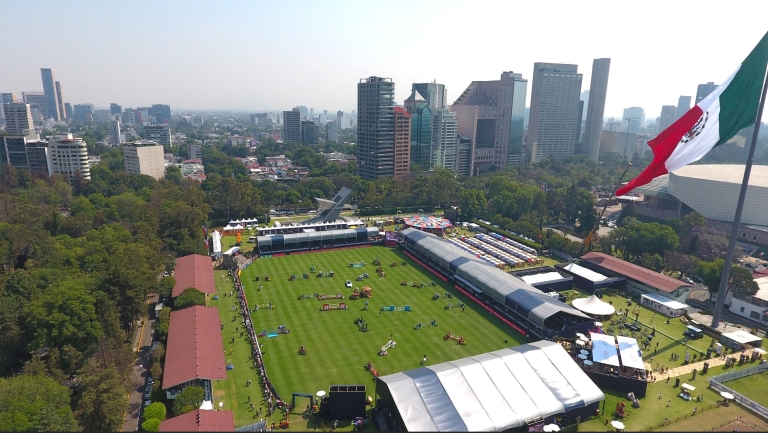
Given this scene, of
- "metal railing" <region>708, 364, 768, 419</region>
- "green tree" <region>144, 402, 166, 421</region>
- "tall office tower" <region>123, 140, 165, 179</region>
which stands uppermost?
"tall office tower" <region>123, 140, 165, 179</region>

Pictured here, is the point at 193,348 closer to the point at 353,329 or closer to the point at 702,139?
the point at 353,329

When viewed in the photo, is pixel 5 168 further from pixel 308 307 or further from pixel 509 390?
pixel 509 390

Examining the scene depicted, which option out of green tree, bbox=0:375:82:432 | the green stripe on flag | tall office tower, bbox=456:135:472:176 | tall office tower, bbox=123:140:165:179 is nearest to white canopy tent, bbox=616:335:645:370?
the green stripe on flag

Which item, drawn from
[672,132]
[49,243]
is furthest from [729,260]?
[49,243]

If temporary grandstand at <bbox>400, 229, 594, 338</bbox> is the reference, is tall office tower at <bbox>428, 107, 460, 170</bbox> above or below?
above

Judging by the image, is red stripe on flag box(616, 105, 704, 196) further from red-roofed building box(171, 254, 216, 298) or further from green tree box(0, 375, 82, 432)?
red-roofed building box(171, 254, 216, 298)

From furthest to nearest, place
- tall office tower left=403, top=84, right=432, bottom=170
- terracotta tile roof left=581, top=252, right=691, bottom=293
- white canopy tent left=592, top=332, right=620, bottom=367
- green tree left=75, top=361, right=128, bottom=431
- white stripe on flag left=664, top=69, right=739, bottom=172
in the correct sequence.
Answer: tall office tower left=403, top=84, right=432, bottom=170 → terracotta tile roof left=581, top=252, right=691, bottom=293 → white canopy tent left=592, top=332, right=620, bottom=367 → white stripe on flag left=664, top=69, right=739, bottom=172 → green tree left=75, top=361, right=128, bottom=431

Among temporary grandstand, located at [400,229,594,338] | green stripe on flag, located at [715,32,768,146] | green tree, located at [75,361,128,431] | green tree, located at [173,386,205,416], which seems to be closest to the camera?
green tree, located at [75,361,128,431]

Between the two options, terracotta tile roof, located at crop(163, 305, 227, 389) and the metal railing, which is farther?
terracotta tile roof, located at crop(163, 305, 227, 389)

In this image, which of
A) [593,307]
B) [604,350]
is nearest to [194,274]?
[604,350]
